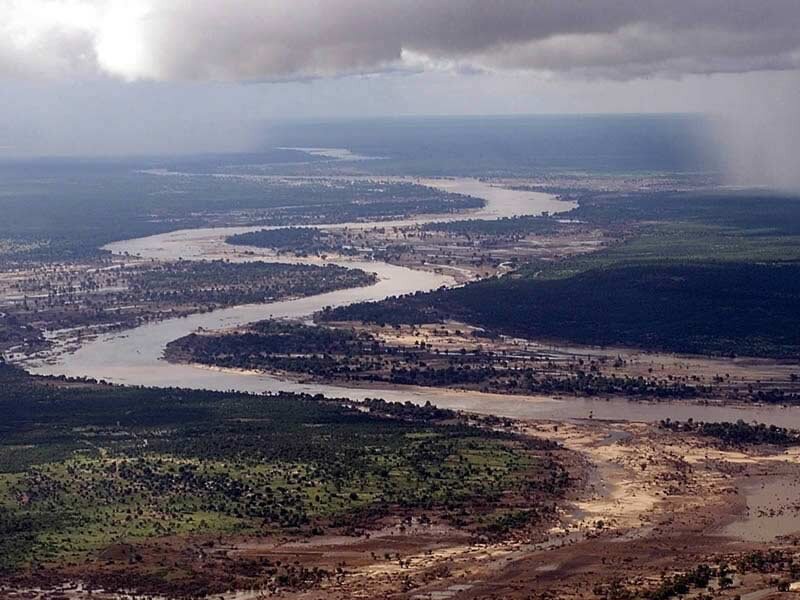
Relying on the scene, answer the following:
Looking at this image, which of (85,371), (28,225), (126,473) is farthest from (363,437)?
(28,225)

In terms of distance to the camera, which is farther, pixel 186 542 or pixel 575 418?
pixel 575 418

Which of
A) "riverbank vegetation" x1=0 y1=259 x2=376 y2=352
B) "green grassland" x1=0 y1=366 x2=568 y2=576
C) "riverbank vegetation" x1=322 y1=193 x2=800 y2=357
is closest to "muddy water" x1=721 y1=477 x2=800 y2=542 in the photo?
"green grassland" x1=0 y1=366 x2=568 y2=576

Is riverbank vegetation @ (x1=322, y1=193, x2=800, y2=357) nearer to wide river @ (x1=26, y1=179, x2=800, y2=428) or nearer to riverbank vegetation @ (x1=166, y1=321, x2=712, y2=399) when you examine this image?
riverbank vegetation @ (x1=166, y1=321, x2=712, y2=399)

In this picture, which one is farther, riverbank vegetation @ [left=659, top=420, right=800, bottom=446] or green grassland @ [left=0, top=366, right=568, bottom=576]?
riverbank vegetation @ [left=659, top=420, right=800, bottom=446]

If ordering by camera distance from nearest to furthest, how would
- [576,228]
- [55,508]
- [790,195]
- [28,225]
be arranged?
[55,508] < [576,228] < [28,225] < [790,195]

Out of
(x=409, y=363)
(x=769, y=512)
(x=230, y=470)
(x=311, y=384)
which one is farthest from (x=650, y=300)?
(x=230, y=470)

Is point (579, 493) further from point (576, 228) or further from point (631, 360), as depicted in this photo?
point (576, 228)

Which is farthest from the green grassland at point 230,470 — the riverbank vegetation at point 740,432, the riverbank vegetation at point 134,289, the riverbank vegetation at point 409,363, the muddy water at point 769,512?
the riverbank vegetation at point 134,289

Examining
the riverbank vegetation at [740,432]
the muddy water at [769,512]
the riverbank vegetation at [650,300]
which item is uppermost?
the riverbank vegetation at [650,300]

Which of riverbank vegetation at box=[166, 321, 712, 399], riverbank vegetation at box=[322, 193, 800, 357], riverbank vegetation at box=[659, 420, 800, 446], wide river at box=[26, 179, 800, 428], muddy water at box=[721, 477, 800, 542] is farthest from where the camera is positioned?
riverbank vegetation at box=[322, 193, 800, 357]

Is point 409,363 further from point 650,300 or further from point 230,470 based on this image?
point 230,470

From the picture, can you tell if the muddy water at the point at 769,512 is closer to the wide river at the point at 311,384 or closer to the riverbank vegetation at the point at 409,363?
the wide river at the point at 311,384
